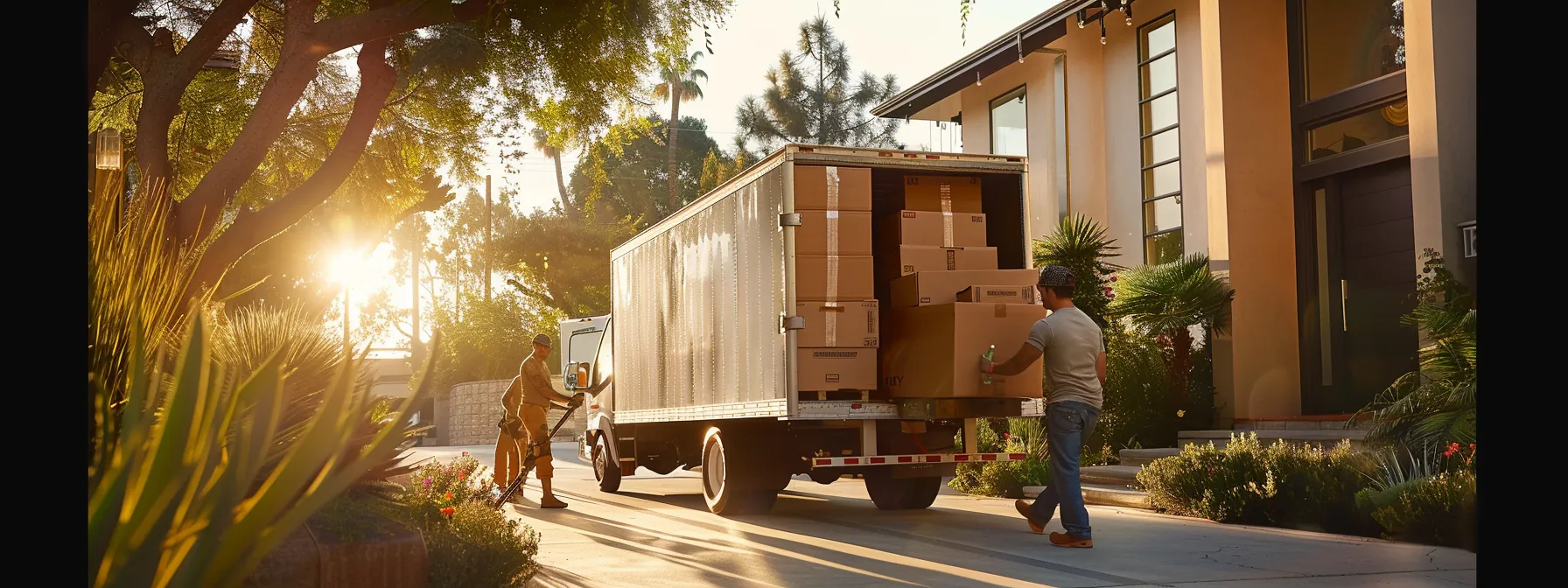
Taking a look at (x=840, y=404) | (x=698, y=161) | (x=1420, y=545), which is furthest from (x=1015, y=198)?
(x=698, y=161)

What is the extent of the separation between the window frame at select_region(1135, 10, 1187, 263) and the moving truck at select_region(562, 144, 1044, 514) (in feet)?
24.0

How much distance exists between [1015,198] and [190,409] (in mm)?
10541

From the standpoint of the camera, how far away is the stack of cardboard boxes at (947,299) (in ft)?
34.5

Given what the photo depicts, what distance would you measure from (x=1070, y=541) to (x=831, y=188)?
355 cm

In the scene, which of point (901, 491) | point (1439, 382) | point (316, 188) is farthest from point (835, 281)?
point (1439, 382)

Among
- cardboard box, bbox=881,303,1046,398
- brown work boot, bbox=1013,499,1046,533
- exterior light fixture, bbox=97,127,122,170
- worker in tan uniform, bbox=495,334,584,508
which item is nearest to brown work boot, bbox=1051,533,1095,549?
brown work boot, bbox=1013,499,1046,533

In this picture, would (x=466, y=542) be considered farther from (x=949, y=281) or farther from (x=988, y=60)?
(x=988, y=60)

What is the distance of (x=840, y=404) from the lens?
11.2 m

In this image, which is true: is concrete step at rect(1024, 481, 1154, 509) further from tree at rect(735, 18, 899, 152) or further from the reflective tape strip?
Answer: tree at rect(735, 18, 899, 152)
